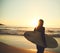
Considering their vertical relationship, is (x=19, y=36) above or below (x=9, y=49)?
above

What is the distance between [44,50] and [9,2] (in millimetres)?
576

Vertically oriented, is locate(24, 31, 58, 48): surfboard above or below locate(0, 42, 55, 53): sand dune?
above

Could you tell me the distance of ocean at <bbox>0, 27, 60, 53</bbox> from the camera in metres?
1.80

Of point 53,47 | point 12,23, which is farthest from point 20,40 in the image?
point 53,47

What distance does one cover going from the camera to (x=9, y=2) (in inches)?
76.3

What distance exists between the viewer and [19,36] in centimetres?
186

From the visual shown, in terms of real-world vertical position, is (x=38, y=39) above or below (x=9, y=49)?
above

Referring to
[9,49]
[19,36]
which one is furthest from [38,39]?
[9,49]

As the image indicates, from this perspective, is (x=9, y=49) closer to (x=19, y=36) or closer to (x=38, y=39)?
(x=19, y=36)

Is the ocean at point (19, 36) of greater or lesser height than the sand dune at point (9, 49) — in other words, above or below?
above

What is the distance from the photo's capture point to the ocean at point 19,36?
1.80 m

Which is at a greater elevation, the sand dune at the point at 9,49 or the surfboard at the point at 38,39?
the surfboard at the point at 38,39

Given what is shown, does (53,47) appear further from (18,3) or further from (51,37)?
(18,3)

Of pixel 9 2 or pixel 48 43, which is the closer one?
pixel 48 43
